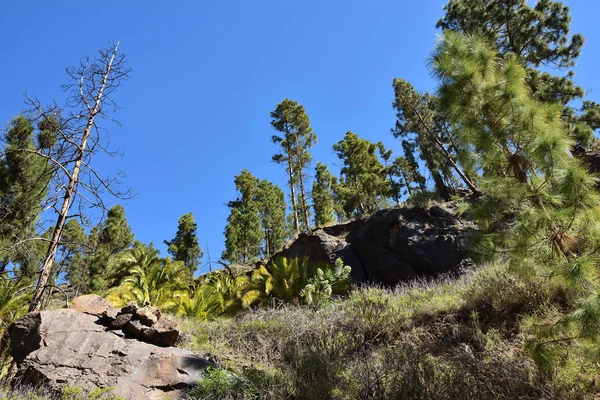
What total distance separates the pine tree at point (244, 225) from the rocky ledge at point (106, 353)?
67.8 ft

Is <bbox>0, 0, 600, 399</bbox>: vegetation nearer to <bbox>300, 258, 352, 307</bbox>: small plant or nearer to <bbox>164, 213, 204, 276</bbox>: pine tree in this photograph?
<bbox>300, 258, 352, 307</bbox>: small plant

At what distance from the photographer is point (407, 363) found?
4156 millimetres

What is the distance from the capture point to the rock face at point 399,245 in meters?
12.2

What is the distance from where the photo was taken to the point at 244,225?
93.5ft

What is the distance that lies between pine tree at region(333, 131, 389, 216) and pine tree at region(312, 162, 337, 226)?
2612mm

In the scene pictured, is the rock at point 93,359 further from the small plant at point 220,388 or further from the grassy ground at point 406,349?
the grassy ground at point 406,349

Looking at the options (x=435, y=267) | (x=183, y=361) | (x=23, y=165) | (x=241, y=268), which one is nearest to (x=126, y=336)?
(x=183, y=361)

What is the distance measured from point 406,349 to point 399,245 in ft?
29.3

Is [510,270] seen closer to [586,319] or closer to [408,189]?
[586,319]

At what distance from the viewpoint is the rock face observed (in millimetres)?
12242

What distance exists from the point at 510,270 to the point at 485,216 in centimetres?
90

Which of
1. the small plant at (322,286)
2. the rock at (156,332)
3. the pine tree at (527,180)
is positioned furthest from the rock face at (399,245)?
the rock at (156,332)

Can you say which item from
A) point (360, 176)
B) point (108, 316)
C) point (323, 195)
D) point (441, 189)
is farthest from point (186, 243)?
point (108, 316)

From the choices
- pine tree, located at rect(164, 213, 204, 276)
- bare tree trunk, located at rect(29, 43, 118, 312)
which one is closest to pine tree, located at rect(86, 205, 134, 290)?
pine tree, located at rect(164, 213, 204, 276)
